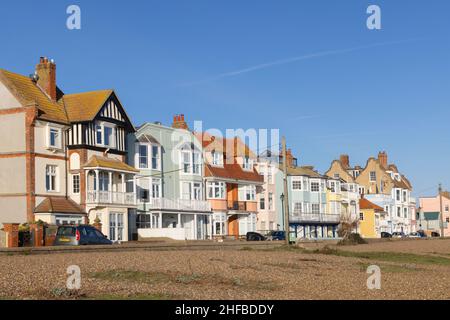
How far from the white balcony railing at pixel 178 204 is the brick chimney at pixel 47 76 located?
39.5 feet

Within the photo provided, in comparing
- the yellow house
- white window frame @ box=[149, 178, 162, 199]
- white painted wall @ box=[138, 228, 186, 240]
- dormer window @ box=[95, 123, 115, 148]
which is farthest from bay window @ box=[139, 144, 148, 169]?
the yellow house

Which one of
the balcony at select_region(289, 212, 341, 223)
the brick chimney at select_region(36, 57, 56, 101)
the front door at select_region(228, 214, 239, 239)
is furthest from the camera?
the balcony at select_region(289, 212, 341, 223)

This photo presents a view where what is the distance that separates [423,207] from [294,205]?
65.4m

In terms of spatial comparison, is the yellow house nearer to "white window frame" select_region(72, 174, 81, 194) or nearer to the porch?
the porch

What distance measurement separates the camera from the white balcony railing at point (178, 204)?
5857cm

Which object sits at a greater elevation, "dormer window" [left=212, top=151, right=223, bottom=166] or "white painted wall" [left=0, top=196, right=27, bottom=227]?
"dormer window" [left=212, top=151, right=223, bottom=166]

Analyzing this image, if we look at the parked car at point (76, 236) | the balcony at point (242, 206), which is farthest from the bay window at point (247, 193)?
the parked car at point (76, 236)

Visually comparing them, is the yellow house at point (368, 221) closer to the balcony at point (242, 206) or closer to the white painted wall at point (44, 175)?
the balcony at point (242, 206)

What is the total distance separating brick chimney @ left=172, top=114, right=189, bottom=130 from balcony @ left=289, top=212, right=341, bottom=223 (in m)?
19.4

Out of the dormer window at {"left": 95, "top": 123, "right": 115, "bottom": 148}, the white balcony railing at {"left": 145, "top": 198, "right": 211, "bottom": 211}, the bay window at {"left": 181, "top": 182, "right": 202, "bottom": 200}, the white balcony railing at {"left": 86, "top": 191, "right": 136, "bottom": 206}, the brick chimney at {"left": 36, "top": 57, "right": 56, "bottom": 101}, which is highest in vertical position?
the brick chimney at {"left": 36, "top": 57, "right": 56, "bottom": 101}

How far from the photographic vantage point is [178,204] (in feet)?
201

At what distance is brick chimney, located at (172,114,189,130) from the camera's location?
68.4m
